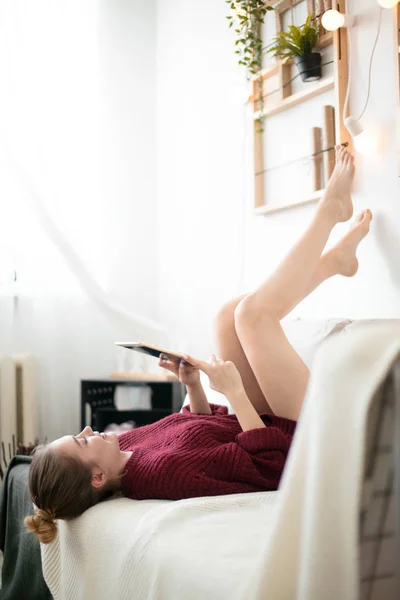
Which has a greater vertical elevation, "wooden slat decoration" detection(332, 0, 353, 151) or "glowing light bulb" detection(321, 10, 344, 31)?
"glowing light bulb" detection(321, 10, 344, 31)

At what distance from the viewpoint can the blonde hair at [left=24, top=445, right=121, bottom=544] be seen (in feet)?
4.59

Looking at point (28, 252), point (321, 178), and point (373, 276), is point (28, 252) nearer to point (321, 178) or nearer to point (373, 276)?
point (321, 178)

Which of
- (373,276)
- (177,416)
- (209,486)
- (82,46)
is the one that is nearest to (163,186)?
(82,46)

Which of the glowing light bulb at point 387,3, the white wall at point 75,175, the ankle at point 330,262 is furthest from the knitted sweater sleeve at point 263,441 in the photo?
the white wall at point 75,175

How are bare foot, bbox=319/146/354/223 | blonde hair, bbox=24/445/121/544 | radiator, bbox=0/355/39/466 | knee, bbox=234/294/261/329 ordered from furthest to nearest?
radiator, bbox=0/355/39/466, bare foot, bbox=319/146/354/223, knee, bbox=234/294/261/329, blonde hair, bbox=24/445/121/544

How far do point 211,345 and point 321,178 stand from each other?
3.34ft

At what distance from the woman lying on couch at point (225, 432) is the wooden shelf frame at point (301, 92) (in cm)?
31

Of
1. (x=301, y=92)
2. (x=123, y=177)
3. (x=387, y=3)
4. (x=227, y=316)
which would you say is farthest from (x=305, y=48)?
(x=123, y=177)

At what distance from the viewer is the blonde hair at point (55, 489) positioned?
1398 mm

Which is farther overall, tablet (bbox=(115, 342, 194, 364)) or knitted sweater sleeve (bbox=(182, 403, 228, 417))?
knitted sweater sleeve (bbox=(182, 403, 228, 417))

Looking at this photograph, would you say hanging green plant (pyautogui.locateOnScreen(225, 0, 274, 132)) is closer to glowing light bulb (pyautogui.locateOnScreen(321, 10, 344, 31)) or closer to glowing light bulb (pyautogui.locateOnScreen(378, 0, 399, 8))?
glowing light bulb (pyautogui.locateOnScreen(321, 10, 344, 31))

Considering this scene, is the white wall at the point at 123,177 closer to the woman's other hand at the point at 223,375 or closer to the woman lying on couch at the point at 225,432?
the woman lying on couch at the point at 225,432

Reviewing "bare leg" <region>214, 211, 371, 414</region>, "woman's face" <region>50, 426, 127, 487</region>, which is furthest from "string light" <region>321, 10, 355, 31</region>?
"woman's face" <region>50, 426, 127, 487</region>

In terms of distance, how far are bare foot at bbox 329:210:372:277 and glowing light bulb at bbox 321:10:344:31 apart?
25.5 inches
